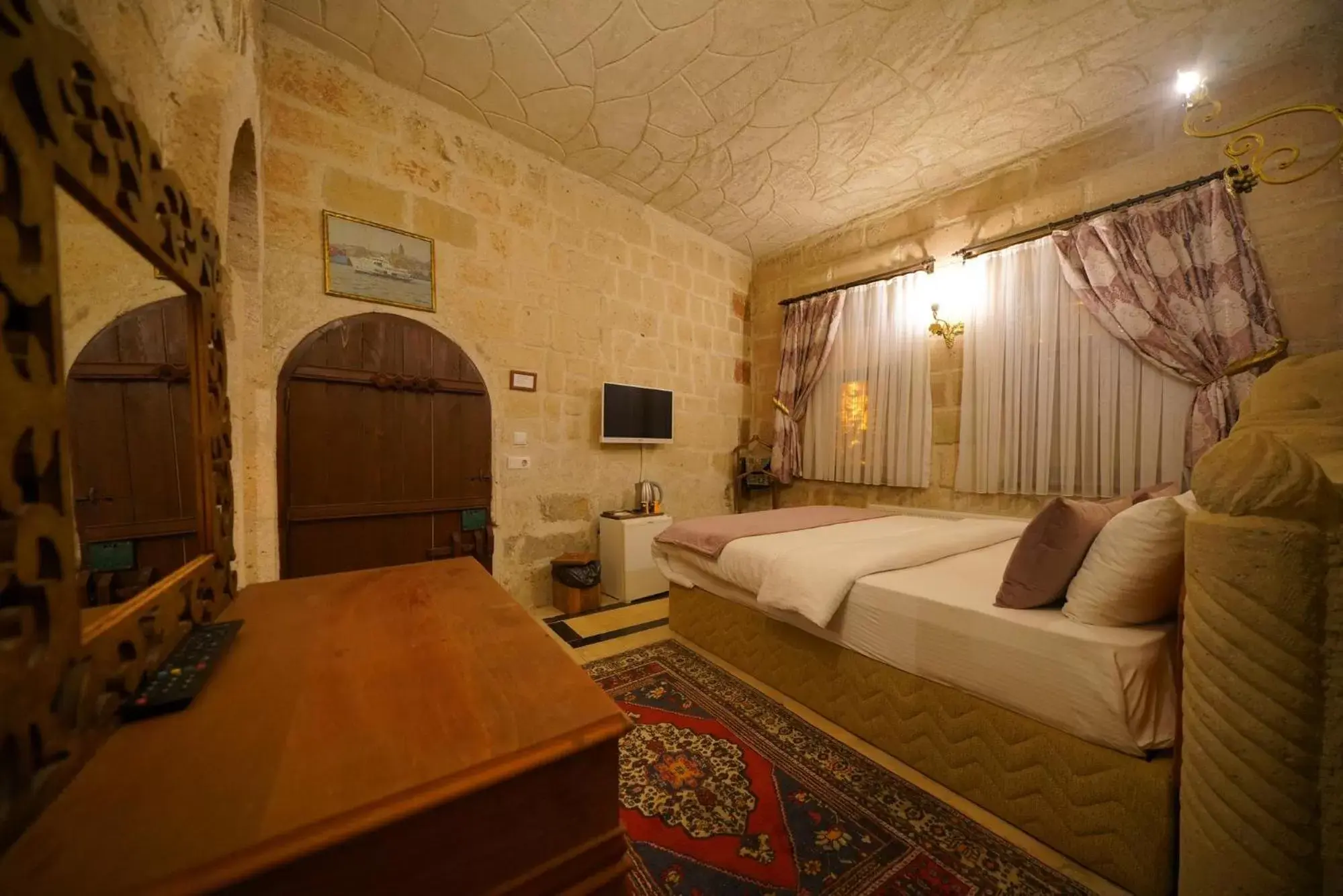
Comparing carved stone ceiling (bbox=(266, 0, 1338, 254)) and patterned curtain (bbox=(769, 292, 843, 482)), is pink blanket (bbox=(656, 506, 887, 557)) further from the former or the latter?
carved stone ceiling (bbox=(266, 0, 1338, 254))

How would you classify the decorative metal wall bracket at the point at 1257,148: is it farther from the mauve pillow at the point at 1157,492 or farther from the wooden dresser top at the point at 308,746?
the wooden dresser top at the point at 308,746

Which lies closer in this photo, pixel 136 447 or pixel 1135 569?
pixel 136 447

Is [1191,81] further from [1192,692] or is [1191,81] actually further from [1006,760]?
[1006,760]

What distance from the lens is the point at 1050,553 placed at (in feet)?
4.51

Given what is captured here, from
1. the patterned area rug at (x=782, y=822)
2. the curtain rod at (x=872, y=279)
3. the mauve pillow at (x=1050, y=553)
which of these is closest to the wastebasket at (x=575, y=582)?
the patterned area rug at (x=782, y=822)

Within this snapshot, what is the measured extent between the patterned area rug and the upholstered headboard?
491mm

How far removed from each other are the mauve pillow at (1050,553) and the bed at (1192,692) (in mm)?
137

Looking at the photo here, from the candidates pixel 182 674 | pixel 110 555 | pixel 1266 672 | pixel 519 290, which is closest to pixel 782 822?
pixel 1266 672

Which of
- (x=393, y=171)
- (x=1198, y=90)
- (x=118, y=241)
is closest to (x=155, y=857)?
(x=118, y=241)

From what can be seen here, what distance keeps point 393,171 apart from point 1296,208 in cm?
468

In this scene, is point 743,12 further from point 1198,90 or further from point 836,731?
point 836,731

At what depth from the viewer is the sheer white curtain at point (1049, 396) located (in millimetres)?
2574

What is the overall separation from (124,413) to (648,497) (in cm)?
306

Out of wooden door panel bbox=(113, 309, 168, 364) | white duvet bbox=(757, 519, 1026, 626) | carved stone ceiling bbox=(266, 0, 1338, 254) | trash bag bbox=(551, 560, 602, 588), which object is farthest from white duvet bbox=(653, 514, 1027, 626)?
carved stone ceiling bbox=(266, 0, 1338, 254)
